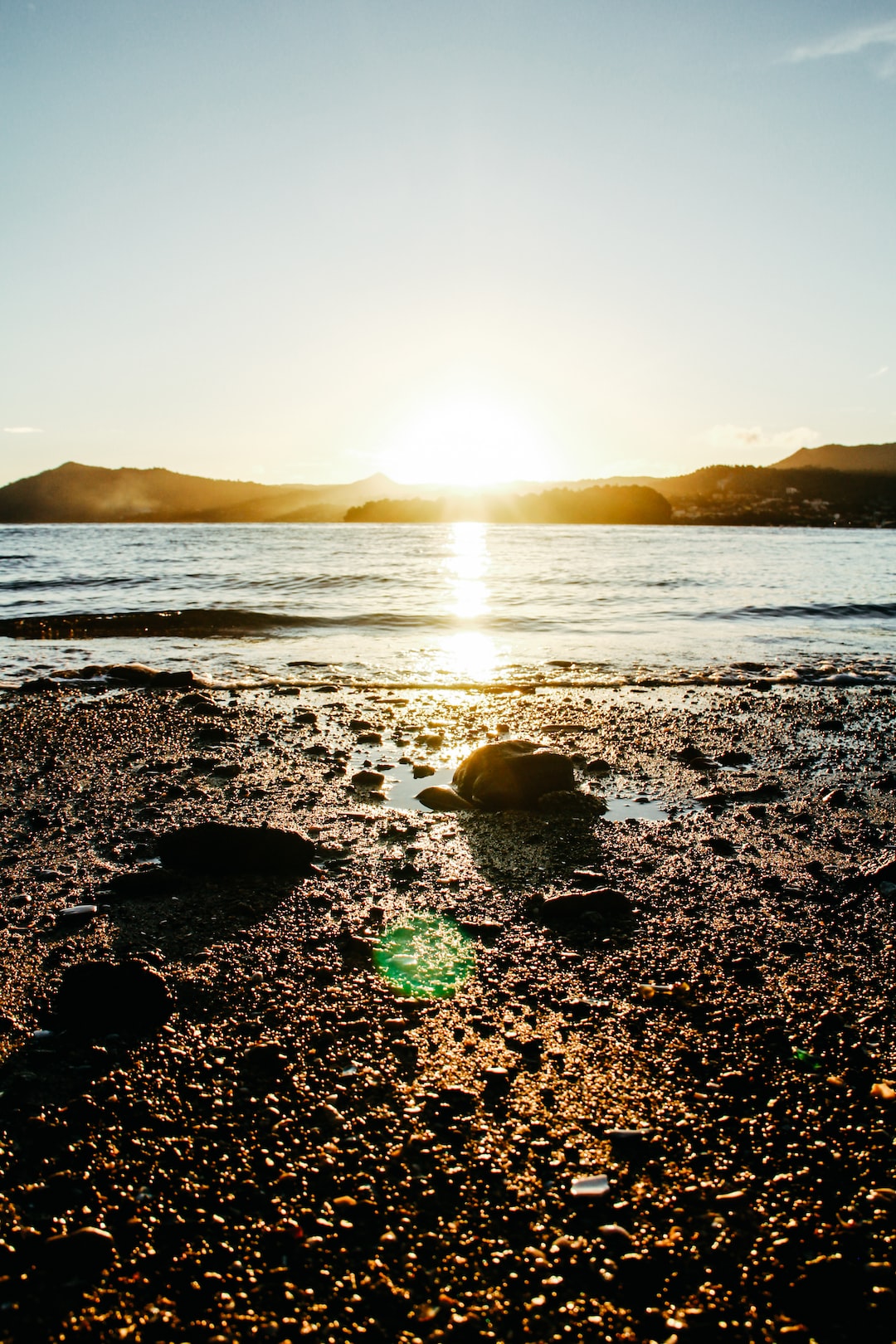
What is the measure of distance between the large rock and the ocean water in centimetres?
433

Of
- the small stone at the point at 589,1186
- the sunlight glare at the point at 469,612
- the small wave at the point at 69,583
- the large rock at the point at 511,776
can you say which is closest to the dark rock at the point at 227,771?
the large rock at the point at 511,776

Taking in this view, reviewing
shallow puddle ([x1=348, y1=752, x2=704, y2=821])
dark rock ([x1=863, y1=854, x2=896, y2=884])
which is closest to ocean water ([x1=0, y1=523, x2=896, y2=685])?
shallow puddle ([x1=348, y1=752, x2=704, y2=821])

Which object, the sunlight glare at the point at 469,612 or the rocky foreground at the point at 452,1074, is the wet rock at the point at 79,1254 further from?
the sunlight glare at the point at 469,612

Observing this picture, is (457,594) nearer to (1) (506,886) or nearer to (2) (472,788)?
(2) (472,788)

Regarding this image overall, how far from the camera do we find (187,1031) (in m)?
2.83

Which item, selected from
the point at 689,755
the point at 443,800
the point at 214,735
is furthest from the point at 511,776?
the point at 214,735

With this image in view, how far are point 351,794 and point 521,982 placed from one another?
2.54m

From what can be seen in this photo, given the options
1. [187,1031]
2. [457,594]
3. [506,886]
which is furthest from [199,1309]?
[457,594]

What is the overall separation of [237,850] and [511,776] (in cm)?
199

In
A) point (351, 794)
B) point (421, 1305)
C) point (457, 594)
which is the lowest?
point (421, 1305)

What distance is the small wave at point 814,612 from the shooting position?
52.4 ft

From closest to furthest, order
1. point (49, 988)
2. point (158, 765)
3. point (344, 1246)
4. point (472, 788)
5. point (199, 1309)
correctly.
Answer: point (199, 1309), point (344, 1246), point (49, 988), point (472, 788), point (158, 765)

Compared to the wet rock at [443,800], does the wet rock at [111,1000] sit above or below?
below

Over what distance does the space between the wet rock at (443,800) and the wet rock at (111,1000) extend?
2494 millimetres
